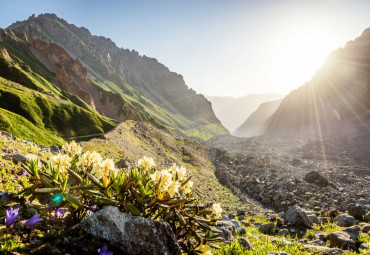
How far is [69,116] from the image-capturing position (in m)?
38.5

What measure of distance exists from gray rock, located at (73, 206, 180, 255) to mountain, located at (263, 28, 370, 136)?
3381 inches

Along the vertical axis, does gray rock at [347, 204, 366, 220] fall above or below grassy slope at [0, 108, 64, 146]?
below

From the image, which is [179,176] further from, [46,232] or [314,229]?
[314,229]

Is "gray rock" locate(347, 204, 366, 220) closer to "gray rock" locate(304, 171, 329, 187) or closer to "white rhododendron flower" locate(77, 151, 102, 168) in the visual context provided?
"gray rock" locate(304, 171, 329, 187)

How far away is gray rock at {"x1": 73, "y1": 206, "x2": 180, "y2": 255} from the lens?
3547mm

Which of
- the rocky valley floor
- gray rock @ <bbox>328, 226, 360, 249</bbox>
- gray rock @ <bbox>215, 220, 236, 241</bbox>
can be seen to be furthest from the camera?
gray rock @ <bbox>328, 226, 360, 249</bbox>

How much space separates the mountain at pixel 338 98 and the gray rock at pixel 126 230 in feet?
282

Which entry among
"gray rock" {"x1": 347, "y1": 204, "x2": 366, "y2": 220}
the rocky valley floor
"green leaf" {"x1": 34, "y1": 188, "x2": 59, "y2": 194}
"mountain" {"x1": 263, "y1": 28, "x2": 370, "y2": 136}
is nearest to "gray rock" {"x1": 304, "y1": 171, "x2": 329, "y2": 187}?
the rocky valley floor

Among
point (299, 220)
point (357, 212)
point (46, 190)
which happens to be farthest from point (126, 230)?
point (357, 212)

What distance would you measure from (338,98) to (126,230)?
10956 centimetres

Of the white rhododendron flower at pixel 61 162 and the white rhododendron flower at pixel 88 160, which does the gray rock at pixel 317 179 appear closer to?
the white rhododendron flower at pixel 88 160

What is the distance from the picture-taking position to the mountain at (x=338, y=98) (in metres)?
76.3

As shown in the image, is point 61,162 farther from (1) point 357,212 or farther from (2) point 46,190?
(1) point 357,212

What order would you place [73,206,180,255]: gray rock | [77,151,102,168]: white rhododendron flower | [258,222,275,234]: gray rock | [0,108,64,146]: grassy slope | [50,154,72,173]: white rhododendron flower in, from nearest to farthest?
[73,206,180,255]: gray rock, [50,154,72,173]: white rhododendron flower, [77,151,102,168]: white rhododendron flower, [258,222,275,234]: gray rock, [0,108,64,146]: grassy slope
